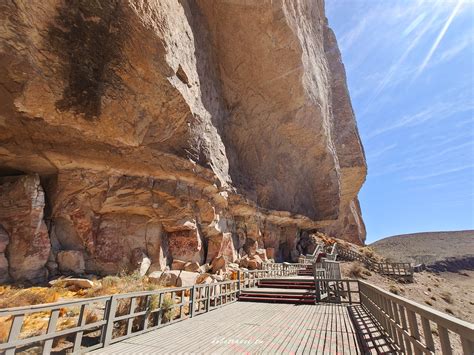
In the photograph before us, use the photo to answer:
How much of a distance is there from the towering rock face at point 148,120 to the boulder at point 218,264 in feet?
2.68

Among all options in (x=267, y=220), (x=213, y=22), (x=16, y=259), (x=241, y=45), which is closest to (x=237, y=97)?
(x=241, y=45)

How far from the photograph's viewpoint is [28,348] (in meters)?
5.68

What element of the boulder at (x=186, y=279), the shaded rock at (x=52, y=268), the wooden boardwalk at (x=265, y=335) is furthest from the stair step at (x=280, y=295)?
the shaded rock at (x=52, y=268)

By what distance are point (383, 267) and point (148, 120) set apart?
1108 inches

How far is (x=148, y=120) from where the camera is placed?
13.0 m

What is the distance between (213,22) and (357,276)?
25.8m

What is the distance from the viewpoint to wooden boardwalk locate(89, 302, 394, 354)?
17.0 ft

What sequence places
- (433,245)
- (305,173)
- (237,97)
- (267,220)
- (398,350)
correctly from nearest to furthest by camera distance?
(398,350)
(237,97)
(267,220)
(305,173)
(433,245)

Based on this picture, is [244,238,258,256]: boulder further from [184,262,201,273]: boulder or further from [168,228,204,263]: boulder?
[184,262,201,273]: boulder

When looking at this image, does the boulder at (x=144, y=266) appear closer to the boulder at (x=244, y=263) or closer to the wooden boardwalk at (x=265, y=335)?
the wooden boardwalk at (x=265, y=335)

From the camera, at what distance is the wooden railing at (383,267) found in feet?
85.5

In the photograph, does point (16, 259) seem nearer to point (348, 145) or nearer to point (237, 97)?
point (237, 97)

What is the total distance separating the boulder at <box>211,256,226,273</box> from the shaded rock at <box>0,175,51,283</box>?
28.3 feet

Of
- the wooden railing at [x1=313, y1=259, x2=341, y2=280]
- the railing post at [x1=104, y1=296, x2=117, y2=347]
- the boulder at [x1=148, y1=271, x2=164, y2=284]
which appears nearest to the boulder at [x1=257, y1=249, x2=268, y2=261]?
the wooden railing at [x1=313, y1=259, x2=341, y2=280]
